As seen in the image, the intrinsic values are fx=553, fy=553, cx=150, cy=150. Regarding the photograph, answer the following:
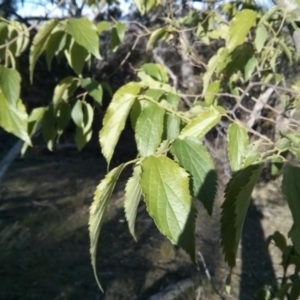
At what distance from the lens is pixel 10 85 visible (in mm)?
870

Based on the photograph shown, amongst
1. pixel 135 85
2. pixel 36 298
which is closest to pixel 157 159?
pixel 135 85

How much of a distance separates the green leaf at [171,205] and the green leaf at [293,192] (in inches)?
4.2

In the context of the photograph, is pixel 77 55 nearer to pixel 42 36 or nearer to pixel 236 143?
pixel 42 36

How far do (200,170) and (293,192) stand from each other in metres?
0.12

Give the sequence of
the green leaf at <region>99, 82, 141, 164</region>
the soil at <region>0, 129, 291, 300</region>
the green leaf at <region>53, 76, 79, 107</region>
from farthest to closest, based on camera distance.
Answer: the soil at <region>0, 129, 291, 300</region>, the green leaf at <region>53, 76, 79, 107</region>, the green leaf at <region>99, 82, 141, 164</region>

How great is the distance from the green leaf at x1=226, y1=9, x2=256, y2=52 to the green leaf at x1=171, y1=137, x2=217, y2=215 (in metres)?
0.47

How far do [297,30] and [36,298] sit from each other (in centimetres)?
272

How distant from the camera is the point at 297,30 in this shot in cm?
94

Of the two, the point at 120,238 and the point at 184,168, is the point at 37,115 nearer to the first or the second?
the point at 184,168

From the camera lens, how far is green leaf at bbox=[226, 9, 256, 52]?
42.1 inches

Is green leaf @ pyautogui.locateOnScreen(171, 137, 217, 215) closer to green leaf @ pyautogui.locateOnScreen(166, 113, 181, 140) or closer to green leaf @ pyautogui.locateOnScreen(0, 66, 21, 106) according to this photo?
green leaf @ pyautogui.locateOnScreen(166, 113, 181, 140)

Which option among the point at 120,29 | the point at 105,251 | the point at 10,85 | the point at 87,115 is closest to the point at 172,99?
the point at 10,85

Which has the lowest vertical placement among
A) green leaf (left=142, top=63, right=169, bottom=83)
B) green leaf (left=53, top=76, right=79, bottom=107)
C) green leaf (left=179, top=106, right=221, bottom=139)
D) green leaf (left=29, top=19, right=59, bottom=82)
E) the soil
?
the soil

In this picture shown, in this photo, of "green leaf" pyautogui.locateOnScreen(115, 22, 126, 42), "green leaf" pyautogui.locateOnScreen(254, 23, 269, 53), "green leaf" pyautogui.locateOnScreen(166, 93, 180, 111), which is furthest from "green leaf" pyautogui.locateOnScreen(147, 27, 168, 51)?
"green leaf" pyautogui.locateOnScreen(166, 93, 180, 111)
